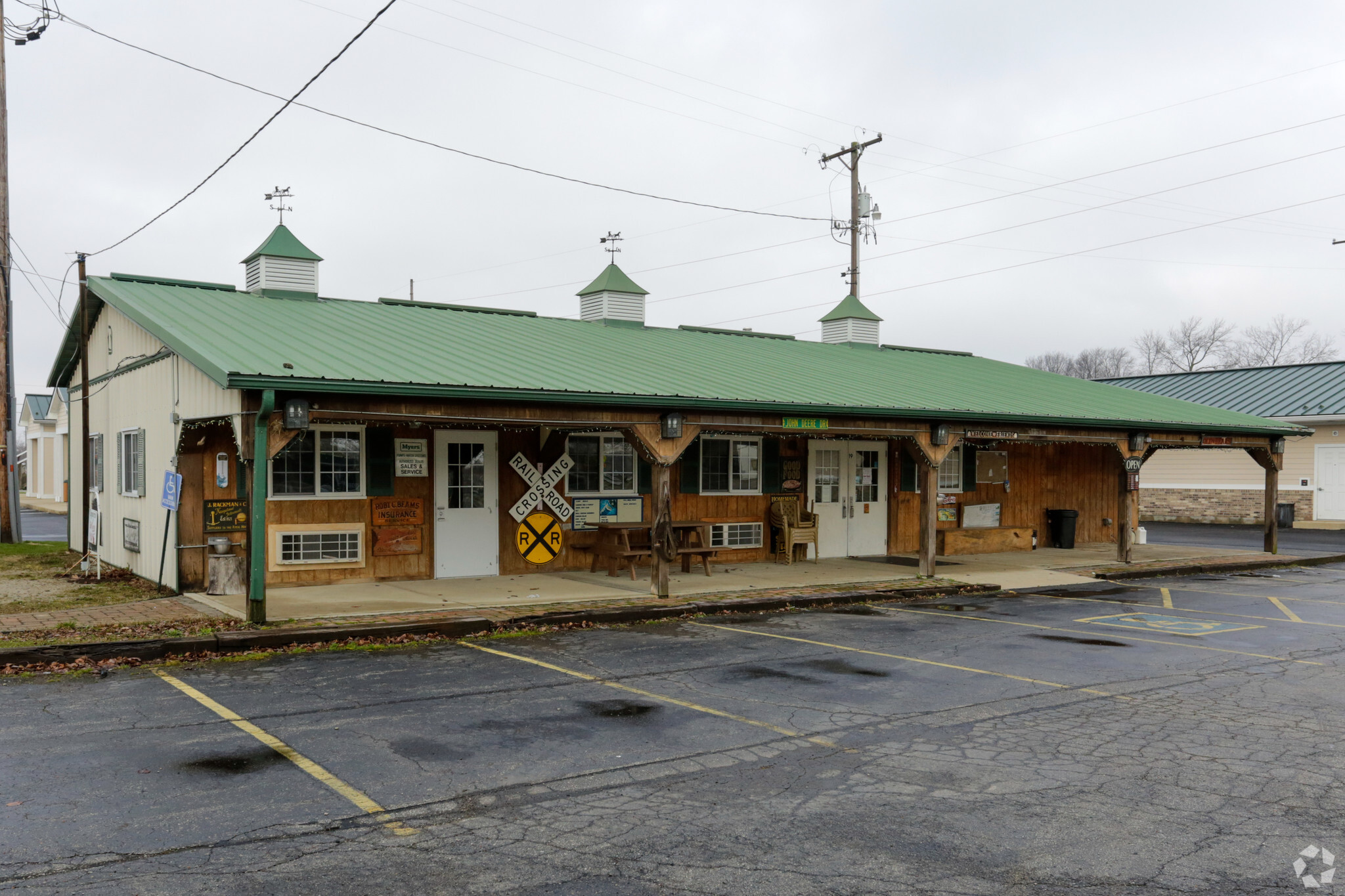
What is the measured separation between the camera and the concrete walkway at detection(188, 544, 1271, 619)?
12109mm

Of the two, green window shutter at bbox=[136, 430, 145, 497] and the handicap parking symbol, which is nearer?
the handicap parking symbol

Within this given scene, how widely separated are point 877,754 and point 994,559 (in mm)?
13880

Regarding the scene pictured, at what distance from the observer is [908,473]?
782 inches

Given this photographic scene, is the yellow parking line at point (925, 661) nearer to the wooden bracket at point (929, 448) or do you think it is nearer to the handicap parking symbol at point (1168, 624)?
the handicap parking symbol at point (1168, 624)

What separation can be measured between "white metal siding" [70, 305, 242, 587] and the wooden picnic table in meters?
5.93

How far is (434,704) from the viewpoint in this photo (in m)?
7.84

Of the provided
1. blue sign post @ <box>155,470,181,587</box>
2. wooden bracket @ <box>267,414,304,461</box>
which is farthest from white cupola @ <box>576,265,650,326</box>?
wooden bracket @ <box>267,414,304,461</box>

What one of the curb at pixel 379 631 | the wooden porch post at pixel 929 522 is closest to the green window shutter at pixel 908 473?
the wooden porch post at pixel 929 522

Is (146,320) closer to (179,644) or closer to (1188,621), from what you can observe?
(179,644)

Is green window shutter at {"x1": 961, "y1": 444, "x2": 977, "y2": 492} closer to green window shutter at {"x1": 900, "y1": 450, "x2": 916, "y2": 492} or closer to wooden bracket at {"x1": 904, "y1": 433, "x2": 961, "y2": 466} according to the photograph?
green window shutter at {"x1": 900, "y1": 450, "x2": 916, "y2": 492}

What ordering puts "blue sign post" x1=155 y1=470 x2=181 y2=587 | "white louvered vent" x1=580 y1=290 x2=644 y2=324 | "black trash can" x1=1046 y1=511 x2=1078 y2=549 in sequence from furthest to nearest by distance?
"black trash can" x1=1046 y1=511 x2=1078 y2=549 → "white louvered vent" x1=580 y1=290 x2=644 y2=324 → "blue sign post" x1=155 y1=470 x2=181 y2=587

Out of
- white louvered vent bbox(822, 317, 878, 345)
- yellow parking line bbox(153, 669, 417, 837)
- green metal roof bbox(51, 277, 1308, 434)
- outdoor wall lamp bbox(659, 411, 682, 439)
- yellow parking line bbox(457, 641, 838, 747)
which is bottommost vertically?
yellow parking line bbox(457, 641, 838, 747)

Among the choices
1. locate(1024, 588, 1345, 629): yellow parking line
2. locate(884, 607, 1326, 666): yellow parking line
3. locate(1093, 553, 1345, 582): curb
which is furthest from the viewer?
locate(1093, 553, 1345, 582): curb

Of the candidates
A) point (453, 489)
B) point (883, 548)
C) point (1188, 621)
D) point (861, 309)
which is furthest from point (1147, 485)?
point (453, 489)
